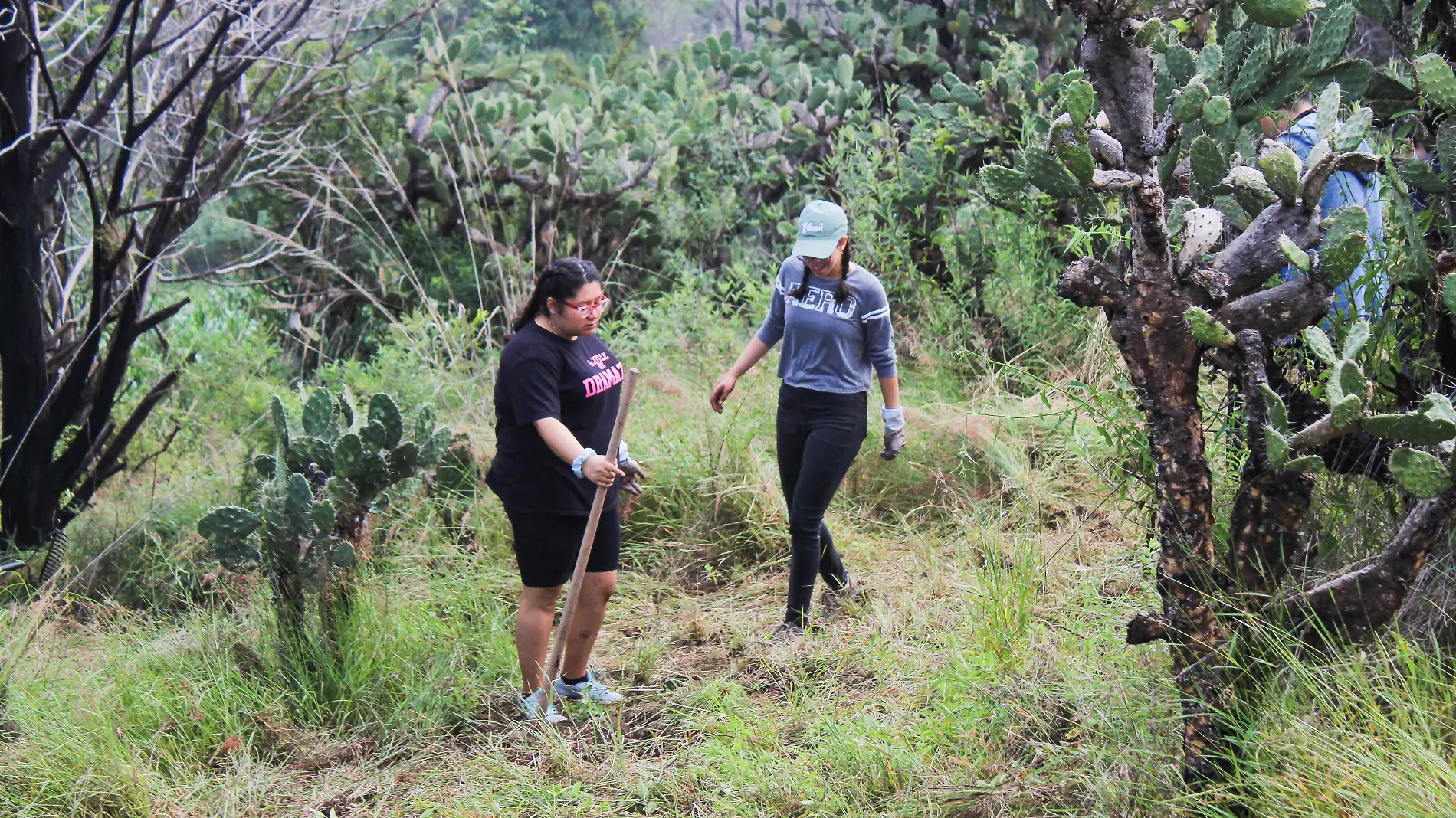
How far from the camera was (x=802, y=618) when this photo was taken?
487 centimetres

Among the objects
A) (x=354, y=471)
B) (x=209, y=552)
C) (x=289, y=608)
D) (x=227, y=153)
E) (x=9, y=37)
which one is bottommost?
(x=209, y=552)

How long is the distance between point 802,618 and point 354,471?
1829mm

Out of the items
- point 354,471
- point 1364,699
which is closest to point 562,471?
point 354,471

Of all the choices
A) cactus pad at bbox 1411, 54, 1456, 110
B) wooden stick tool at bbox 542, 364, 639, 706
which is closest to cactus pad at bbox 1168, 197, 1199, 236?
cactus pad at bbox 1411, 54, 1456, 110

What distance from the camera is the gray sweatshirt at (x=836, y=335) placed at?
4.79m

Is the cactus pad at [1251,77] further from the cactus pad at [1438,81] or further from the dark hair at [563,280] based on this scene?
the dark hair at [563,280]

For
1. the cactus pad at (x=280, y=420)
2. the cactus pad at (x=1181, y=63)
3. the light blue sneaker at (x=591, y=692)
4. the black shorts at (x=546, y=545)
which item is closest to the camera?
the cactus pad at (x=1181, y=63)

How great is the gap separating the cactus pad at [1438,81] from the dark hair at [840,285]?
7.35 ft

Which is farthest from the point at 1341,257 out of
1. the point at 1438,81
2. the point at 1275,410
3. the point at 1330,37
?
the point at 1330,37

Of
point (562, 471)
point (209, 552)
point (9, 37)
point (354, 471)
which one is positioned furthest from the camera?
point (209, 552)

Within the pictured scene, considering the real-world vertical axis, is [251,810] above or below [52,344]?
below

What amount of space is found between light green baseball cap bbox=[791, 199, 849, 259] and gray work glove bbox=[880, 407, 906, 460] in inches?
29.5

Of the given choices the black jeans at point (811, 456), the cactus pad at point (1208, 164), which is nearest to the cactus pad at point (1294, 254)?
the cactus pad at point (1208, 164)

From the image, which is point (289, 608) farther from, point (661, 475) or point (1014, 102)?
point (1014, 102)
